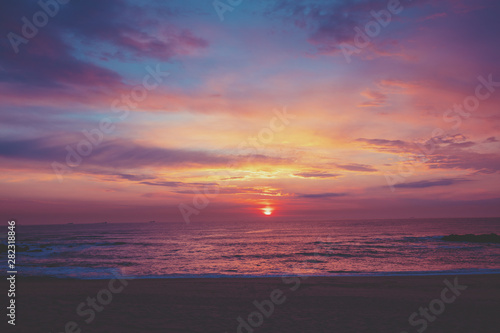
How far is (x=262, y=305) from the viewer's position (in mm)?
14211

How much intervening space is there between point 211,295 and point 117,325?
5542 millimetres

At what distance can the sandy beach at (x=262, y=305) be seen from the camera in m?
11.3

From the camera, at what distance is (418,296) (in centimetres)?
1582

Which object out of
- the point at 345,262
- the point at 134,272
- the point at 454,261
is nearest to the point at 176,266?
the point at 134,272

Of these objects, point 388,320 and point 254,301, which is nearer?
point 388,320

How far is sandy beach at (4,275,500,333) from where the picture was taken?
1130 centimetres

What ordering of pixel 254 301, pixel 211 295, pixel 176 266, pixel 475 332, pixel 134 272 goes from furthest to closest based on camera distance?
1. pixel 176 266
2. pixel 134 272
3. pixel 211 295
4. pixel 254 301
5. pixel 475 332

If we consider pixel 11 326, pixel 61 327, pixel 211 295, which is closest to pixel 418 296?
pixel 211 295

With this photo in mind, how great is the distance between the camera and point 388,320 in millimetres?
11961

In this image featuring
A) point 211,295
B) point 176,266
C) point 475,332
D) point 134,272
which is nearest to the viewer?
point 475,332

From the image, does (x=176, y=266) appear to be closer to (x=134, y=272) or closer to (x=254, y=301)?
(x=134, y=272)

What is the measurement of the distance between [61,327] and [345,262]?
86.2 feet

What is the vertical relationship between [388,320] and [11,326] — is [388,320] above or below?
below

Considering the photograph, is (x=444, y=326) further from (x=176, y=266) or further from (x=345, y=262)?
(x=176, y=266)
